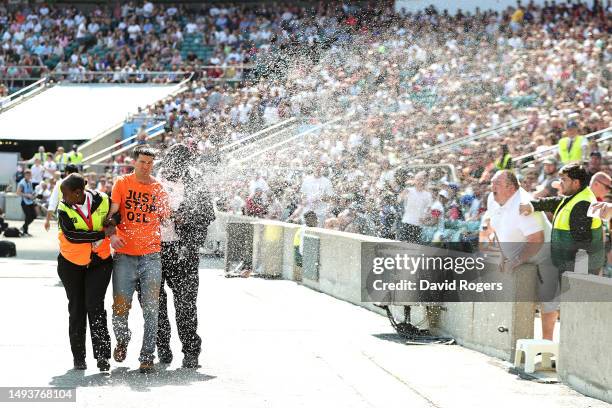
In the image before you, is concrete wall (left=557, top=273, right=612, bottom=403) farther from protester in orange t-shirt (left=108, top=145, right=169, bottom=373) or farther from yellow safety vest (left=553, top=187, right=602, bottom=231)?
protester in orange t-shirt (left=108, top=145, right=169, bottom=373)

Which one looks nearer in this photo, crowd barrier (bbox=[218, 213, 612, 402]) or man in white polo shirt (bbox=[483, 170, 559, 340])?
crowd barrier (bbox=[218, 213, 612, 402])

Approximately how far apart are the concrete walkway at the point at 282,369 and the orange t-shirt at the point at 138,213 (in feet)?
3.22

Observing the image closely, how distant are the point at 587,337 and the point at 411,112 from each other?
614 inches

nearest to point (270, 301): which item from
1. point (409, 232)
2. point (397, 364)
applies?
point (409, 232)

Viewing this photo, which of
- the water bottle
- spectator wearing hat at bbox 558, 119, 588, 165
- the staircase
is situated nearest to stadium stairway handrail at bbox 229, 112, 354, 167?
spectator wearing hat at bbox 558, 119, 588, 165

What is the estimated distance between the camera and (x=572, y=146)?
1672cm

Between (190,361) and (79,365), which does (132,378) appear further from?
(190,361)

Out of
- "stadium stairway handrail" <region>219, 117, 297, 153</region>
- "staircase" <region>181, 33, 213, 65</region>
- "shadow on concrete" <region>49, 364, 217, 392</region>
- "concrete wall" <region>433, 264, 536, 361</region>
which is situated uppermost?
"staircase" <region>181, 33, 213, 65</region>

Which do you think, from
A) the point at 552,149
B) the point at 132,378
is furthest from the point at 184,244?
the point at 552,149

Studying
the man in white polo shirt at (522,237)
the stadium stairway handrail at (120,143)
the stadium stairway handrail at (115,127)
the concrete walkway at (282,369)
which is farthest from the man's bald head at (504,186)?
the stadium stairway handrail at (115,127)

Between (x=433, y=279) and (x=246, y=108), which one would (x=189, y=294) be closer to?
(x=433, y=279)

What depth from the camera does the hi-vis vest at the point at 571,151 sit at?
16.6 m

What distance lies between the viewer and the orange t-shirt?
9.45 meters

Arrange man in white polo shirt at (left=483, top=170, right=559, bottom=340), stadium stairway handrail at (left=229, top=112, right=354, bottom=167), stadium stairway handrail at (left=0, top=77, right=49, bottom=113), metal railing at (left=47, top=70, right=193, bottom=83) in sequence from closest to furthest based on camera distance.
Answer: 1. man in white polo shirt at (left=483, top=170, right=559, bottom=340)
2. stadium stairway handrail at (left=229, top=112, right=354, bottom=167)
3. metal railing at (left=47, top=70, right=193, bottom=83)
4. stadium stairway handrail at (left=0, top=77, right=49, bottom=113)
